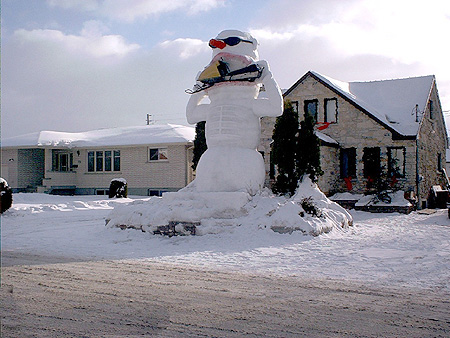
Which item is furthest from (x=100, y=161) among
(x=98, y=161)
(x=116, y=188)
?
(x=116, y=188)

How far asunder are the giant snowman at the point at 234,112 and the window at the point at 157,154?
44.2ft

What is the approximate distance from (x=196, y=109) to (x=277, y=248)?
5.10 metres

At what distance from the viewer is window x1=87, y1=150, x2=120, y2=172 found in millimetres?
26516

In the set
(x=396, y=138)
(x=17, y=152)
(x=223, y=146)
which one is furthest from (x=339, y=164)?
(x=17, y=152)

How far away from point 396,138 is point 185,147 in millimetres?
10507

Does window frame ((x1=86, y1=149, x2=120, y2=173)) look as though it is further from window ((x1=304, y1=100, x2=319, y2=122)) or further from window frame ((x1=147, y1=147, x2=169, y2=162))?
window ((x1=304, y1=100, x2=319, y2=122))

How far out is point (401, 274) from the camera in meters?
6.61

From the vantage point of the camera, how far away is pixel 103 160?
1056 inches

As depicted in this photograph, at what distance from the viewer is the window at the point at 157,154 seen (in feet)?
82.5

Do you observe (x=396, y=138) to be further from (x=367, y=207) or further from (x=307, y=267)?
(x=307, y=267)

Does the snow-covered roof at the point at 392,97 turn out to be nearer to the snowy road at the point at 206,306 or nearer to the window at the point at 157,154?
the window at the point at 157,154

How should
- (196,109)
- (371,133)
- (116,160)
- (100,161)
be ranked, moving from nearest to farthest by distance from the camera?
(196,109)
(371,133)
(116,160)
(100,161)

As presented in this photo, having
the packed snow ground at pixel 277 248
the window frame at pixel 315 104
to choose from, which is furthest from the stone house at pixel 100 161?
the packed snow ground at pixel 277 248

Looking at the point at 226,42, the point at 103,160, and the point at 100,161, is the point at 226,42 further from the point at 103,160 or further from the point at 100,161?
the point at 100,161
